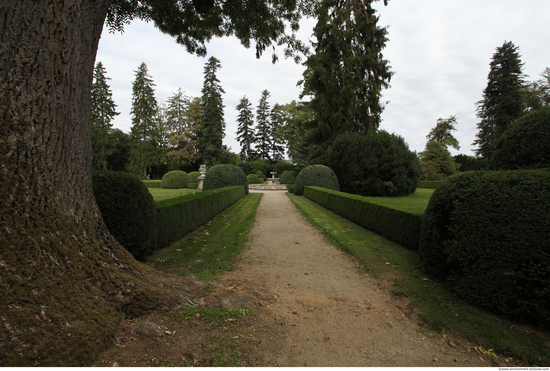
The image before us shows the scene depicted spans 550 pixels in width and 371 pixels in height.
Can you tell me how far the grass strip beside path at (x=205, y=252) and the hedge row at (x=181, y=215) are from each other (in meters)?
0.19

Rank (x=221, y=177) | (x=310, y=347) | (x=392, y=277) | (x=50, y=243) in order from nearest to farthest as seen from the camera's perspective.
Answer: (x=50, y=243) < (x=310, y=347) < (x=392, y=277) < (x=221, y=177)

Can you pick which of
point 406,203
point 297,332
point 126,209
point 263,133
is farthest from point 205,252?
point 263,133

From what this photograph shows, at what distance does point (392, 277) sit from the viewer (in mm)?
3973

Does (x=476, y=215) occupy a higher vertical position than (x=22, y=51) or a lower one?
lower

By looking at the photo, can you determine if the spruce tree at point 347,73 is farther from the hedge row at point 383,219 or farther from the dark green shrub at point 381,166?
the hedge row at point 383,219

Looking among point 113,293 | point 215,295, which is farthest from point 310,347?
point 113,293

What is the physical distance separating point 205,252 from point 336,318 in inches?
122

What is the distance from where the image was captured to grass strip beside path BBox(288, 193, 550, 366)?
231cm

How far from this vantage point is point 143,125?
113 feet

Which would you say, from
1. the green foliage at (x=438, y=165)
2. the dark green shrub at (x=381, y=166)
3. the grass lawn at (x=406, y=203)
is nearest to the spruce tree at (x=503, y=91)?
the green foliage at (x=438, y=165)

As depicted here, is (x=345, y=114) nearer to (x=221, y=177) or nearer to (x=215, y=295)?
(x=221, y=177)

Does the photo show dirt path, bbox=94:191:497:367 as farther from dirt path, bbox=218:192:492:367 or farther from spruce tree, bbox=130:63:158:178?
spruce tree, bbox=130:63:158:178

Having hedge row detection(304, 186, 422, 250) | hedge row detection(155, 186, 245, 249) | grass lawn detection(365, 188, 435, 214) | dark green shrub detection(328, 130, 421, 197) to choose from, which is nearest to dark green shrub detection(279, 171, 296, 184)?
dark green shrub detection(328, 130, 421, 197)

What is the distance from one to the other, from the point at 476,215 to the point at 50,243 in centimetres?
446
